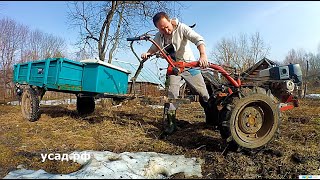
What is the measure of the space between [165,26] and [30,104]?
4.43 meters

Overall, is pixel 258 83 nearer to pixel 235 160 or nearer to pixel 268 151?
pixel 268 151

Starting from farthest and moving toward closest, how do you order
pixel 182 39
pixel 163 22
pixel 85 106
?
pixel 85 106
pixel 182 39
pixel 163 22

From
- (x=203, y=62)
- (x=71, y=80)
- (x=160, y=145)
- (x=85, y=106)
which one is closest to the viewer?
(x=203, y=62)

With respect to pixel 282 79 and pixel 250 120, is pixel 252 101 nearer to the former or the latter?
pixel 250 120

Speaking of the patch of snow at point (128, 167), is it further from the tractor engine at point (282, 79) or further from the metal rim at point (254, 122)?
the tractor engine at point (282, 79)

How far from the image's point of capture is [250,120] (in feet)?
12.7

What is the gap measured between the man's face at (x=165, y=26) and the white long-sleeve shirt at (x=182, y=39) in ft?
0.34

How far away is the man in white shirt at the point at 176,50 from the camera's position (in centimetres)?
457

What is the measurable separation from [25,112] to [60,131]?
239 centimetres

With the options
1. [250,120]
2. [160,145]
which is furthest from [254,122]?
[160,145]

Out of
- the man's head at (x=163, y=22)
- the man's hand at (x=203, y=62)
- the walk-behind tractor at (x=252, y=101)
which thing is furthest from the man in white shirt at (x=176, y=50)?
the man's hand at (x=203, y=62)

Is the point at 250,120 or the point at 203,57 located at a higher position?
the point at 203,57

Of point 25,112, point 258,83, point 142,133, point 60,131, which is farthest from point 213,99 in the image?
point 25,112

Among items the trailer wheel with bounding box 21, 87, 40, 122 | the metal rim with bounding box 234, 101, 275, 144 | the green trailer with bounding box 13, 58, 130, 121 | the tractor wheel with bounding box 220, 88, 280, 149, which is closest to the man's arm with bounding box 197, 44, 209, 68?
the tractor wheel with bounding box 220, 88, 280, 149
